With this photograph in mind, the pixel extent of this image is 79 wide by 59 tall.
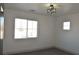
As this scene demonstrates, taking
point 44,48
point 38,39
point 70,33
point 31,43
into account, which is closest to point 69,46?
point 70,33

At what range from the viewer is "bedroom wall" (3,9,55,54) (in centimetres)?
238

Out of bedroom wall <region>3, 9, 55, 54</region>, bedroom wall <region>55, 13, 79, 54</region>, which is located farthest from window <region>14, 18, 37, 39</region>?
bedroom wall <region>55, 13, 79, 54</region>

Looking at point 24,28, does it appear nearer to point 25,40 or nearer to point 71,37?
point 25,40

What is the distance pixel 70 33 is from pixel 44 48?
974 millimetres

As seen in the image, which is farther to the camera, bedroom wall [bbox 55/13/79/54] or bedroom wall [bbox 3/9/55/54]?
bedroom wall [bbox 55/13/79/54]

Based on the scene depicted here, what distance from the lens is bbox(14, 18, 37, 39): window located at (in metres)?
2.40

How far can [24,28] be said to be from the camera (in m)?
2.42

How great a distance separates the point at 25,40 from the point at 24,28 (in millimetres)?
422

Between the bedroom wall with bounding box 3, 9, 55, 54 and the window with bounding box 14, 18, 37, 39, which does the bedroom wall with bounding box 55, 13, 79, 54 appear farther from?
the window with bounding box 14, 18, 37, 39

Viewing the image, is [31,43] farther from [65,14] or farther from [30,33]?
[65,14]

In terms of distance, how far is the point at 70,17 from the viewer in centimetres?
262

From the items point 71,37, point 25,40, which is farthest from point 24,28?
point 71,37

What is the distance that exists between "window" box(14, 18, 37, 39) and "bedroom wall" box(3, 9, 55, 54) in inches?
5.5

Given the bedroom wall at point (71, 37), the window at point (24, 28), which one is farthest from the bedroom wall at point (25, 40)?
the bedroom wall at point (71, 37)
